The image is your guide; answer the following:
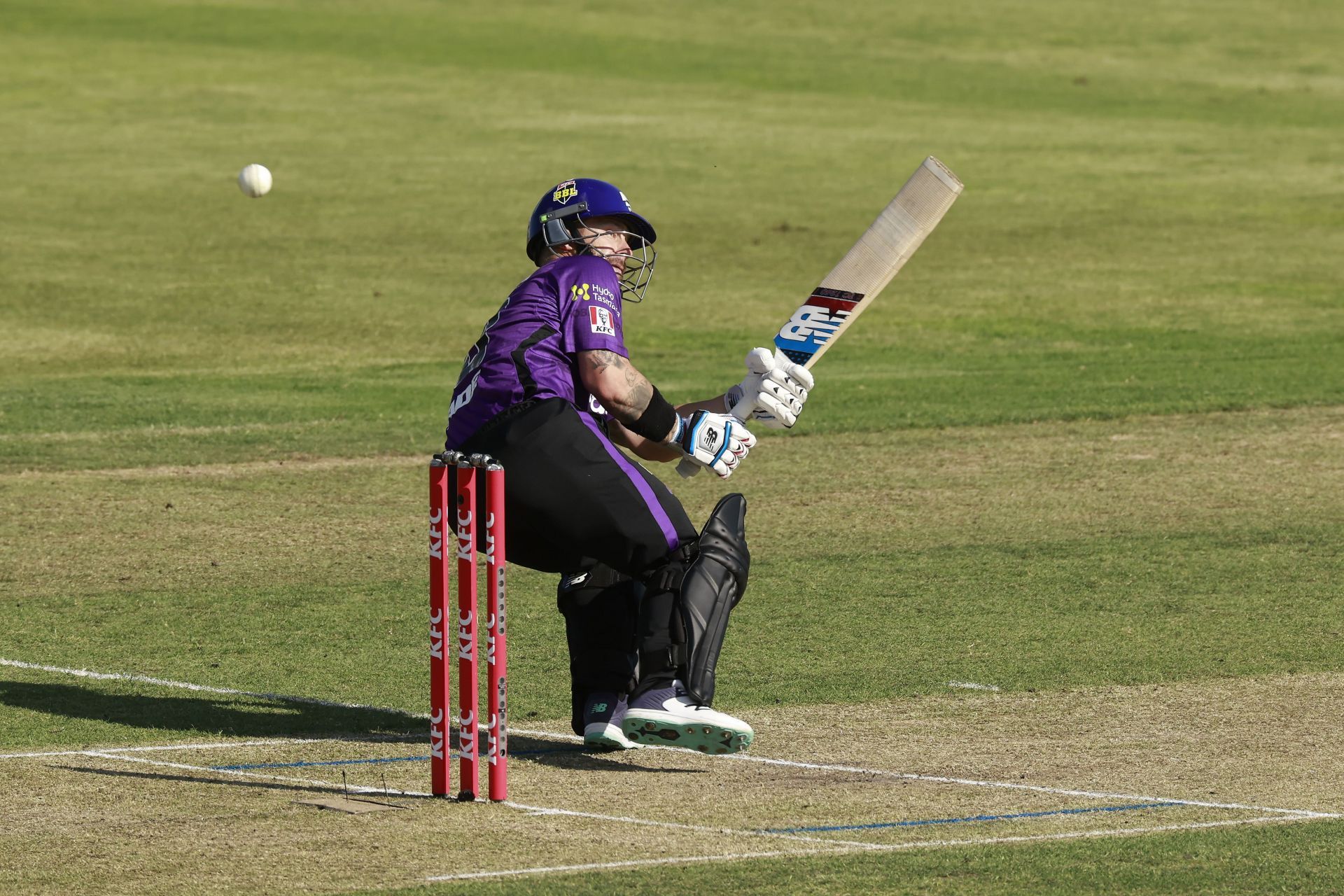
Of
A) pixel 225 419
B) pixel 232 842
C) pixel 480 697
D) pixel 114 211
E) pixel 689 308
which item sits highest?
pixel 114 211

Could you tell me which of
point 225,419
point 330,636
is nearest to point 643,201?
point 225,419

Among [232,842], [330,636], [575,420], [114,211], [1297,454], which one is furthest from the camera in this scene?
[114,211]

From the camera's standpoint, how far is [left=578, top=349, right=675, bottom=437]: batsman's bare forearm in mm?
6914

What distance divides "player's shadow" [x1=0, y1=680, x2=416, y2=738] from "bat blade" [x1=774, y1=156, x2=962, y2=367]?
210 centimetres

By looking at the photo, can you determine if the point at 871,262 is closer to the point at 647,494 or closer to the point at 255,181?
the point at 647,494

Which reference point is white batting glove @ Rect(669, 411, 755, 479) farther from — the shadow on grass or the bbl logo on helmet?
the shadow on grass

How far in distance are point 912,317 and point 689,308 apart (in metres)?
2.32

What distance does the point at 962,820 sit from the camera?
6.11 metres

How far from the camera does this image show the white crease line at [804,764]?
6.25 metres

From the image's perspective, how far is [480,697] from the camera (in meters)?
7.80

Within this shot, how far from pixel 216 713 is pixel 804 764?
7.49 ft

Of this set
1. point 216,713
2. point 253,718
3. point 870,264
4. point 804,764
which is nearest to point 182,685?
point 216,713

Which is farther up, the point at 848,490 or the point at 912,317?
the point at 912,317

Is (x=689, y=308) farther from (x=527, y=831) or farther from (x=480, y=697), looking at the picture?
(x=527, y=831)
